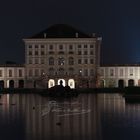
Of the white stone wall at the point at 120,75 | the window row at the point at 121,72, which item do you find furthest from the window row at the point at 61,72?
the window row at the point at 121,72

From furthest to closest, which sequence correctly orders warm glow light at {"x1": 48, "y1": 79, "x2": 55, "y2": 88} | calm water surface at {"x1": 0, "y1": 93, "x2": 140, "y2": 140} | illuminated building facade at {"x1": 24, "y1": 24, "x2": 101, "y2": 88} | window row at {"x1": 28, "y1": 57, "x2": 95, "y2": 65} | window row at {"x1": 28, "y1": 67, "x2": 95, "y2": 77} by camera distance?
window row at {"x1": 28, "y1": 57, "x2": 95, "y2": 65} < illuminated building facade at {"x1": 24, "y1": 24, "x2": 101, "y2": 88} < window row at {"x1": 28, "y1": 67, "x2": 95, "y2": 77} < warm glow light at {"x1": 48, "y1": 79, "x2": 55, "y2": 88} < calm water surface at {"x1": 0, "y1": 93, "x2": 140, "y2": 140}

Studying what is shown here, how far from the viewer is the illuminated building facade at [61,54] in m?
105

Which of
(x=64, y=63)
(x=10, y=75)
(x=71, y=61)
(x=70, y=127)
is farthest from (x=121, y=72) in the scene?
(x=70, y=127)

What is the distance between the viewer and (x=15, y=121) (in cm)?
2139

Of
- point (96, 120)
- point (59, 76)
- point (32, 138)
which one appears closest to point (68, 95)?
point (96, 120)

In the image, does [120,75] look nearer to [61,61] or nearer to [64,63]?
[64,63]

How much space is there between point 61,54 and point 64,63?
6.78 feet

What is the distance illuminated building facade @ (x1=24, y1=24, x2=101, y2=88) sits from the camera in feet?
344

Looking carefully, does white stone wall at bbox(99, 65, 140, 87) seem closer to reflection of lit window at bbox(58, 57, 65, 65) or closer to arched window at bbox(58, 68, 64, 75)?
arched window at bbox(58, 68, 64, 75)

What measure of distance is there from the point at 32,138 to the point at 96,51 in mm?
90880

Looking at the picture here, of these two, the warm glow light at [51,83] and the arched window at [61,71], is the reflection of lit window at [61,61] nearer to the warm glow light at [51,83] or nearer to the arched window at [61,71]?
the arched window at [61,71]

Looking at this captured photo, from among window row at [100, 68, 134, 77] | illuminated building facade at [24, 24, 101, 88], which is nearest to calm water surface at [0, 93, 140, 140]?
illuminated building facade at [24, 24, 101, 88]

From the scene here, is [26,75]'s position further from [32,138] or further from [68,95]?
[32,138]

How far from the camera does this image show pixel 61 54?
106 meters
